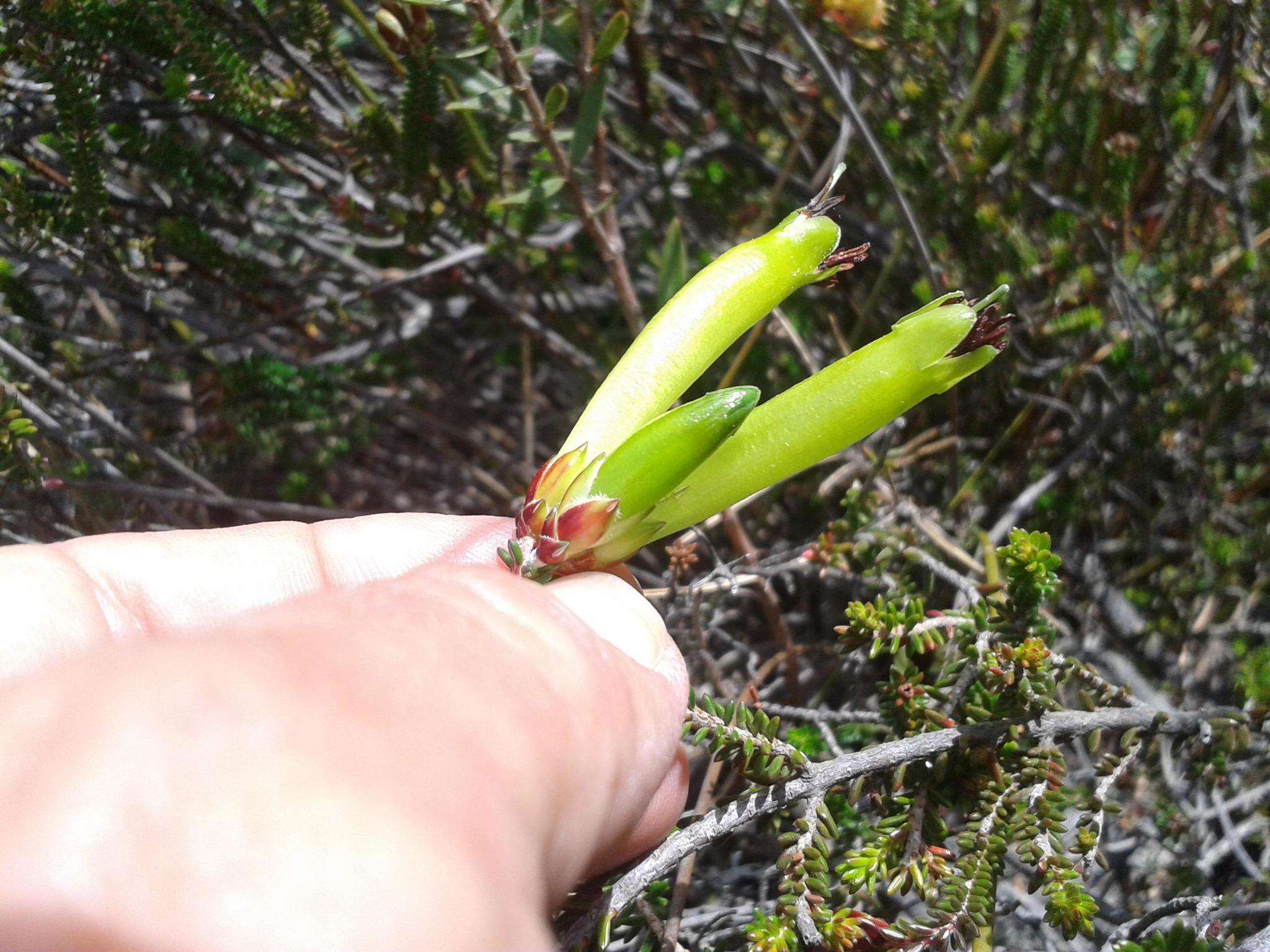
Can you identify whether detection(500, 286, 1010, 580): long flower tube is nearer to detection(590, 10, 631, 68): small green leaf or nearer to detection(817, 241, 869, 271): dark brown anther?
detection(817, 241, 869, 271): dark brown anther

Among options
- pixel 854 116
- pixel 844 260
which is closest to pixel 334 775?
pixel 844 260

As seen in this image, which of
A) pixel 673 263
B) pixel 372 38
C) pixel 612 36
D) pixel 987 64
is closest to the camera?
pixel 612 36

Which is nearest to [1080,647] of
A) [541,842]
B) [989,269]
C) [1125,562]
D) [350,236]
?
[1125,562]

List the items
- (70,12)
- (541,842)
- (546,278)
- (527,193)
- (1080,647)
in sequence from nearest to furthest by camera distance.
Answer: (541,842)
(70,12)
(527,193)
(1080,647)
(546,278)

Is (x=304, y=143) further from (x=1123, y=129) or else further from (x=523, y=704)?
(x=1123, y=129)

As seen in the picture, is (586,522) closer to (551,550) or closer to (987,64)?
(551,550)

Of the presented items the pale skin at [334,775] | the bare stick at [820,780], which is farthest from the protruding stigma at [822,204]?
the bare stick at [820,780]

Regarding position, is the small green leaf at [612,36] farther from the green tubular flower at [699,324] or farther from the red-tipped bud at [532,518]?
the red-tipped bud at [532,518]
